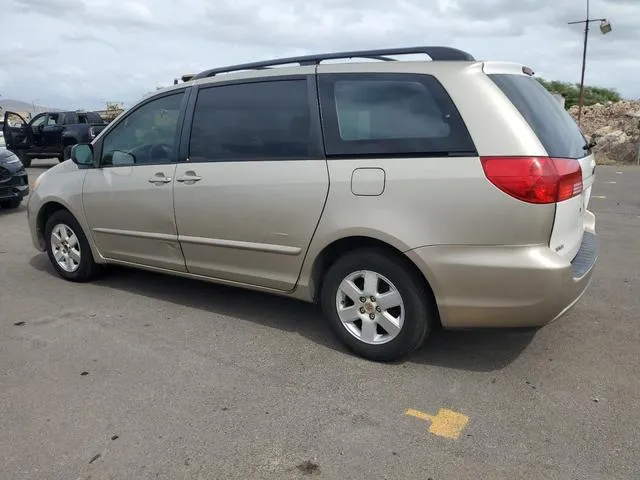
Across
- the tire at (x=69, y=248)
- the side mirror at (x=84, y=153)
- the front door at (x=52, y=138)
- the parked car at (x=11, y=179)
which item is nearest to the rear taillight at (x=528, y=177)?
the side mirror at (x=84, y=153)

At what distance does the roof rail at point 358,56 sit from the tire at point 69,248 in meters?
1.85

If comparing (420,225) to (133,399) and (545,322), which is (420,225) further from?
(133,399)

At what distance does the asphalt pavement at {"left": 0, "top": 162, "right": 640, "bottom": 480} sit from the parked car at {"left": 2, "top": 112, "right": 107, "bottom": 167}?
1382 cm

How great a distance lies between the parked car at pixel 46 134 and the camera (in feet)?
55.3

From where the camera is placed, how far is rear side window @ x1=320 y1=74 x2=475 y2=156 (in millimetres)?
3227

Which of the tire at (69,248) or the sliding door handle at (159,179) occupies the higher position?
the sliding door handle at (159,179)

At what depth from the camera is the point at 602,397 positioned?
3135 millimetres

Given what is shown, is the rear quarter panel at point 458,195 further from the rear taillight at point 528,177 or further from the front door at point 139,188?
the front door at point 139,188

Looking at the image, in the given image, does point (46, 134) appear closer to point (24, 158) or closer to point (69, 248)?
point (24, 158)

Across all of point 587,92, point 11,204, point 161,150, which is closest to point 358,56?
point 161,150

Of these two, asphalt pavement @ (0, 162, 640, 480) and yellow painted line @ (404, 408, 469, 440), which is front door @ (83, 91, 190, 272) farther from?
yellow painted line @ (404, 408, 469, 440)

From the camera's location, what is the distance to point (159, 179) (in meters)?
4.37

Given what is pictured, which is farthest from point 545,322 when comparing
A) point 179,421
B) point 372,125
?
point 179,421

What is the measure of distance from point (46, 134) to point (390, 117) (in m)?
16.6
